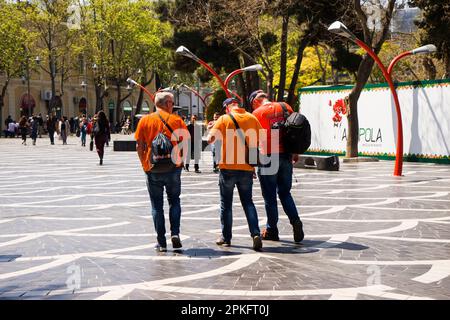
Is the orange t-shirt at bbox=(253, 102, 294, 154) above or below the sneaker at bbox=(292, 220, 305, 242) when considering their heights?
above

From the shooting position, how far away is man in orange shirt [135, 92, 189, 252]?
8.02 m

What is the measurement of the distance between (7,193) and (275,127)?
8053 mm

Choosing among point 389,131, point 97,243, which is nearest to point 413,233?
point 97,243

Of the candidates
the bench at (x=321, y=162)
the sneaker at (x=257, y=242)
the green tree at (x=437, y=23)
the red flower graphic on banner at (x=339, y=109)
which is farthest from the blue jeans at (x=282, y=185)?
the green tree at (x=437, y=23)

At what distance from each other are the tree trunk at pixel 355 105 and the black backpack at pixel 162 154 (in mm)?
17556

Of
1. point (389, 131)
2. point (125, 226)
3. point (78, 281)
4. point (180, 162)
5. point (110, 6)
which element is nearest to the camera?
point (78, 281)

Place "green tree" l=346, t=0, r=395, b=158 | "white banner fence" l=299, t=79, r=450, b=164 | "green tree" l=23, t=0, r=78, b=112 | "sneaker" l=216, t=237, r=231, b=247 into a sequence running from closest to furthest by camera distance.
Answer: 1. "sneaker" l=216, t=237, r=231, b=247
2. "green tree" l=346, t=0, r=395, b=158
3. "white banner fence" l=299, t=79, r=450, b=164
4. "green tree" l=23, t=0, r=78, b=112

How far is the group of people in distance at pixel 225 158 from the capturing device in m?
8.05

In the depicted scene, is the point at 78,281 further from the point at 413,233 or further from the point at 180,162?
the point at 413,233

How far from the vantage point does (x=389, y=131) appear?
25.9m

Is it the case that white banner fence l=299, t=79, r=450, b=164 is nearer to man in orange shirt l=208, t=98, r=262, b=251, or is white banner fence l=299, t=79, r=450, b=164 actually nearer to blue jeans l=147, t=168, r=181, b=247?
man in orange shirt l=208, t=98, r=262, b=251

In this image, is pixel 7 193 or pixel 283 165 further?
pixel 7 193

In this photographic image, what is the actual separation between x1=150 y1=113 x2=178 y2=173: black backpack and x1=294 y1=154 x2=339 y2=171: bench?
44.4ft

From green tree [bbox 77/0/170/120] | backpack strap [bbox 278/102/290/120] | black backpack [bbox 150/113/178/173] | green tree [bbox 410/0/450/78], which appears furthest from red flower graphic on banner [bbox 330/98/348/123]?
green tree [bbox 77/0/170/120]
